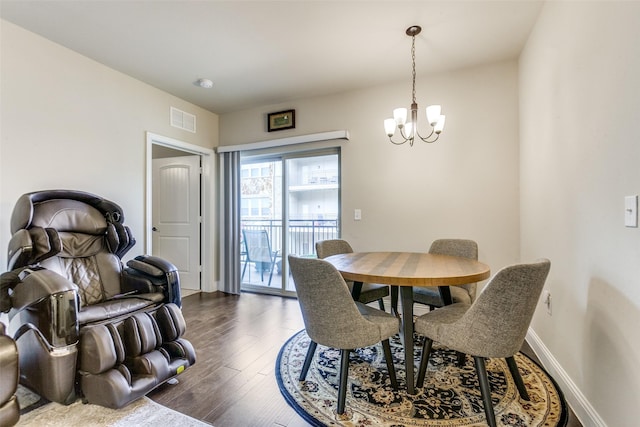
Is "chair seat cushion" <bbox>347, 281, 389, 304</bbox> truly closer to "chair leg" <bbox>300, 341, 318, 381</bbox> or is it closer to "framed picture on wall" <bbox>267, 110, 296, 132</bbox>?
"chair leg" <bbox>300, 341, 318, 381</bbox>

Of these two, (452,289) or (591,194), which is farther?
(452,289)

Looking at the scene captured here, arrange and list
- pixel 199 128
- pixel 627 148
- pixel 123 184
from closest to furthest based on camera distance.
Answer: pixel 627 148 → pixel 123 184 → pixel 199 128

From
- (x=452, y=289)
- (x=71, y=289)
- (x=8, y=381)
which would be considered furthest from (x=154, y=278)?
(x=452, y=289)

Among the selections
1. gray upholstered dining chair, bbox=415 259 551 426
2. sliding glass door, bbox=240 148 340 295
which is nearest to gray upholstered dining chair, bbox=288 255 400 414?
gray upholstered dining chair, bbox=415 259 551 426

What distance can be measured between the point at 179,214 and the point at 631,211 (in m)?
4.56

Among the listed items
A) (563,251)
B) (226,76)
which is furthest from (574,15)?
(226,76)

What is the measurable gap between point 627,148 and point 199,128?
413cm

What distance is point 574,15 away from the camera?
1.66m

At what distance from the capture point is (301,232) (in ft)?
13.0

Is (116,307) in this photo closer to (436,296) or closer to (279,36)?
(436,296)

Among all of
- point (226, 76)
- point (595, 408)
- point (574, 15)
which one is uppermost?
point (226, 76)

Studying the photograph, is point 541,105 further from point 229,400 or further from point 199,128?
point 199,128

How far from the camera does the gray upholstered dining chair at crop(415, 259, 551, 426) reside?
1333 millimetres

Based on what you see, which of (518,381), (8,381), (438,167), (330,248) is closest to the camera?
(8,381)
